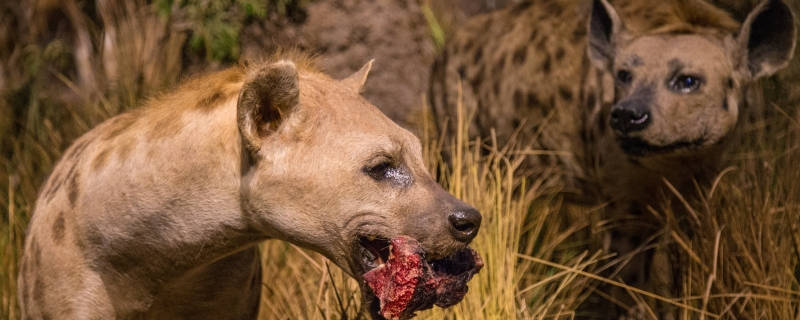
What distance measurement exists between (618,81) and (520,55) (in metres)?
0.95

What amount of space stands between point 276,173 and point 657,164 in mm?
2413

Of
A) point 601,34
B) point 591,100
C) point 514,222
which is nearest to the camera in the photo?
point 514,222

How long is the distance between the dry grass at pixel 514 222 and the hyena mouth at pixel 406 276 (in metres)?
0.92

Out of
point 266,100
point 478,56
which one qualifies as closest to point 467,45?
point 478,56

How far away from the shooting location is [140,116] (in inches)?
127

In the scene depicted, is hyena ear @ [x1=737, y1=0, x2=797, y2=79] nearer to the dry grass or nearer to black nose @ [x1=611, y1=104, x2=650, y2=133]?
the dry grass

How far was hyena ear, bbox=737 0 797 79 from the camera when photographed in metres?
4.62

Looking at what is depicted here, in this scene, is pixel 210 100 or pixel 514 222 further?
pixel 514 222

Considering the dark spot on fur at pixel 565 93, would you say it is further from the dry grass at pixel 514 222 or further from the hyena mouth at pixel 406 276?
the hyena mouth at pixel 406 276

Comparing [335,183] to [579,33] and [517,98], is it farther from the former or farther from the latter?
[579,33]

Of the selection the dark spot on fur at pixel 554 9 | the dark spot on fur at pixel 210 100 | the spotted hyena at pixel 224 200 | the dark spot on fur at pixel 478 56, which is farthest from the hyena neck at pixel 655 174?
the dark spot on fur at pixel 210 100

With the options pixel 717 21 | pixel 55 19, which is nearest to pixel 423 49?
pixel 717 21

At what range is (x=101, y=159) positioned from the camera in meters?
3.19

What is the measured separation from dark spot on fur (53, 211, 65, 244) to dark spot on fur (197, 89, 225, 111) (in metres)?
0.59
